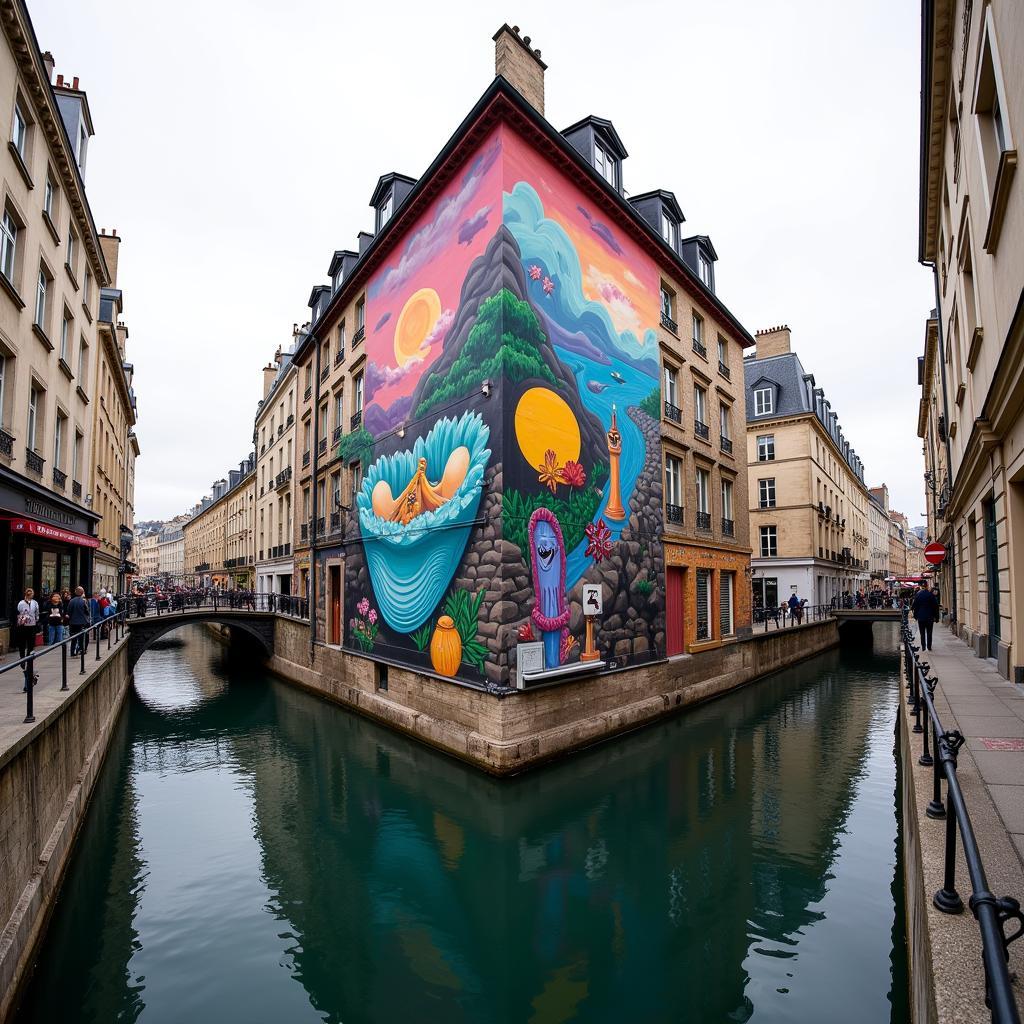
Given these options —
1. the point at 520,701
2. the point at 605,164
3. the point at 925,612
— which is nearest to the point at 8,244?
the point at 605,164

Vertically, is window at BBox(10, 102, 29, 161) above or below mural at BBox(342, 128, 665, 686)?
above

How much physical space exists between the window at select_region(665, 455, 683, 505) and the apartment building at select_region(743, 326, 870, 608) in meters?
17.7

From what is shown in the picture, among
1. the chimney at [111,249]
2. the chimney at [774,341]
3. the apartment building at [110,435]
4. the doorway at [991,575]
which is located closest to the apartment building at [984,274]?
the doorway at [991,575]

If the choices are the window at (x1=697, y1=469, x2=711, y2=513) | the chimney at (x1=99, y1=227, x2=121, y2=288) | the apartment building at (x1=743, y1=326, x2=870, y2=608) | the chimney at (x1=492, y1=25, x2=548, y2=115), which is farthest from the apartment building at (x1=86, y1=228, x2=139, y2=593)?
the apartment building at (x1=743, y1=326, x2=870, y2=608)

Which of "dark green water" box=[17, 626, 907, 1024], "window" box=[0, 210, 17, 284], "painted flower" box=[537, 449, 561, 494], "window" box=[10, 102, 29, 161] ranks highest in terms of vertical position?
"window" box=[10, 102, 29, 161]

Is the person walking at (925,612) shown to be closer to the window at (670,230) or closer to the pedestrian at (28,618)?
the window at (670,230)

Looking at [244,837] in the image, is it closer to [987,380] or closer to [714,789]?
[714,789]

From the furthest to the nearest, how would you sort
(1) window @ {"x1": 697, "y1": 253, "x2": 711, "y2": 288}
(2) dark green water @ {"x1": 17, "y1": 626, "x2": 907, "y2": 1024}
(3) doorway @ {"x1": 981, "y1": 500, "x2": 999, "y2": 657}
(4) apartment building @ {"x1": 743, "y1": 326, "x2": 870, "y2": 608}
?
(4) apartment building @ {"x1": 743, "y1": 326, "x2": 870, "y2": 608} → (1) window @ {"x1": 697, "y1": 253, "x2": 711, "y2": 288} → (3) doorway @ {"x1": 981, "y1": 500, "x2": 999, "y2": 657} → (2) dark green water @ {"x1": 17, "y1": 626, "x2": 907, "y2": 1024}

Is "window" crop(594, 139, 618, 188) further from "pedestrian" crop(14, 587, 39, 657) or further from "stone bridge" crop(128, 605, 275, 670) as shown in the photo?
"stone bridge" crop(128, 605, 275, 670)

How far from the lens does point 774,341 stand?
37.0m

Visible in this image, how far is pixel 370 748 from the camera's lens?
1409cm

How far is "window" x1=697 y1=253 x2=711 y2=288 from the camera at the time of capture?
2136 centimetres

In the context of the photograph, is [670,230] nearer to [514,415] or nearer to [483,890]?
[514,415]

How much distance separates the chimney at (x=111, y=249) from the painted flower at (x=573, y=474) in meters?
24.8
